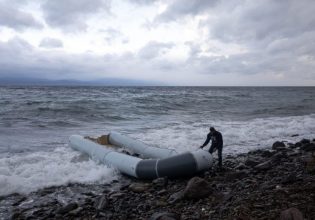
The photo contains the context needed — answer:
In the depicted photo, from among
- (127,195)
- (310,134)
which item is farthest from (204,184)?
(310,134)

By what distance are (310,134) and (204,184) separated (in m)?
12.1

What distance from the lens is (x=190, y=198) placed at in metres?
7.11

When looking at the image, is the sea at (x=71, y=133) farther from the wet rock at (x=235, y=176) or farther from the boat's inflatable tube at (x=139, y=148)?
the wet rock at (x=235, y=176)

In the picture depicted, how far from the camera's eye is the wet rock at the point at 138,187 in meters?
8.32

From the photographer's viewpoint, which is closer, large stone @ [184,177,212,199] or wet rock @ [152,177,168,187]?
large stone @ [184,177,212,199]

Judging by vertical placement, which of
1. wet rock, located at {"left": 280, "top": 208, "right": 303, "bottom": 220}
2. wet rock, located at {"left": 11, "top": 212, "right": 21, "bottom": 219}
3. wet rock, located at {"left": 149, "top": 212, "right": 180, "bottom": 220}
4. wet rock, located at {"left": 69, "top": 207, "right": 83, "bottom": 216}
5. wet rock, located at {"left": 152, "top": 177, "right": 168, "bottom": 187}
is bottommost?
wet rock, located at {"left": 11, "top": 212, "right": 21, "bottom": 219}

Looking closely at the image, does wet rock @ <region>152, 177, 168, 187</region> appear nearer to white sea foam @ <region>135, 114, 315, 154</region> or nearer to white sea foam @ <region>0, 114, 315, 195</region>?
white sea foam @ <region>0, 114, 315, 195</region>

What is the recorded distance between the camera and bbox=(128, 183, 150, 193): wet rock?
27.3 ft

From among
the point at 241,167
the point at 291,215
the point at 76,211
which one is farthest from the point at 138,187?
the point at 291,215

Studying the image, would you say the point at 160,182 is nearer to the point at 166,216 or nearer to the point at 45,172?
the point at 166,216

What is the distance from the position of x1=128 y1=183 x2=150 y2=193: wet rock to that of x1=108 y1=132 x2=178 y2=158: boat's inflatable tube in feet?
6.24

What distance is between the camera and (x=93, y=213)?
694 centimetres

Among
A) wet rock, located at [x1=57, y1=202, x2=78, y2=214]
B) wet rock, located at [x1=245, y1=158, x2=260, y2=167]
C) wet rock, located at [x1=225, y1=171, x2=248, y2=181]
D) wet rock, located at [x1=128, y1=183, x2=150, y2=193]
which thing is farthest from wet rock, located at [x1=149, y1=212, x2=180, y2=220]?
wet rock, located at [x1=245, y1=158, x2=260, y2=167]

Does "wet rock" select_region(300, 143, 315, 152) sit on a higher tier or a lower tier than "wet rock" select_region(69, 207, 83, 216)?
higher
